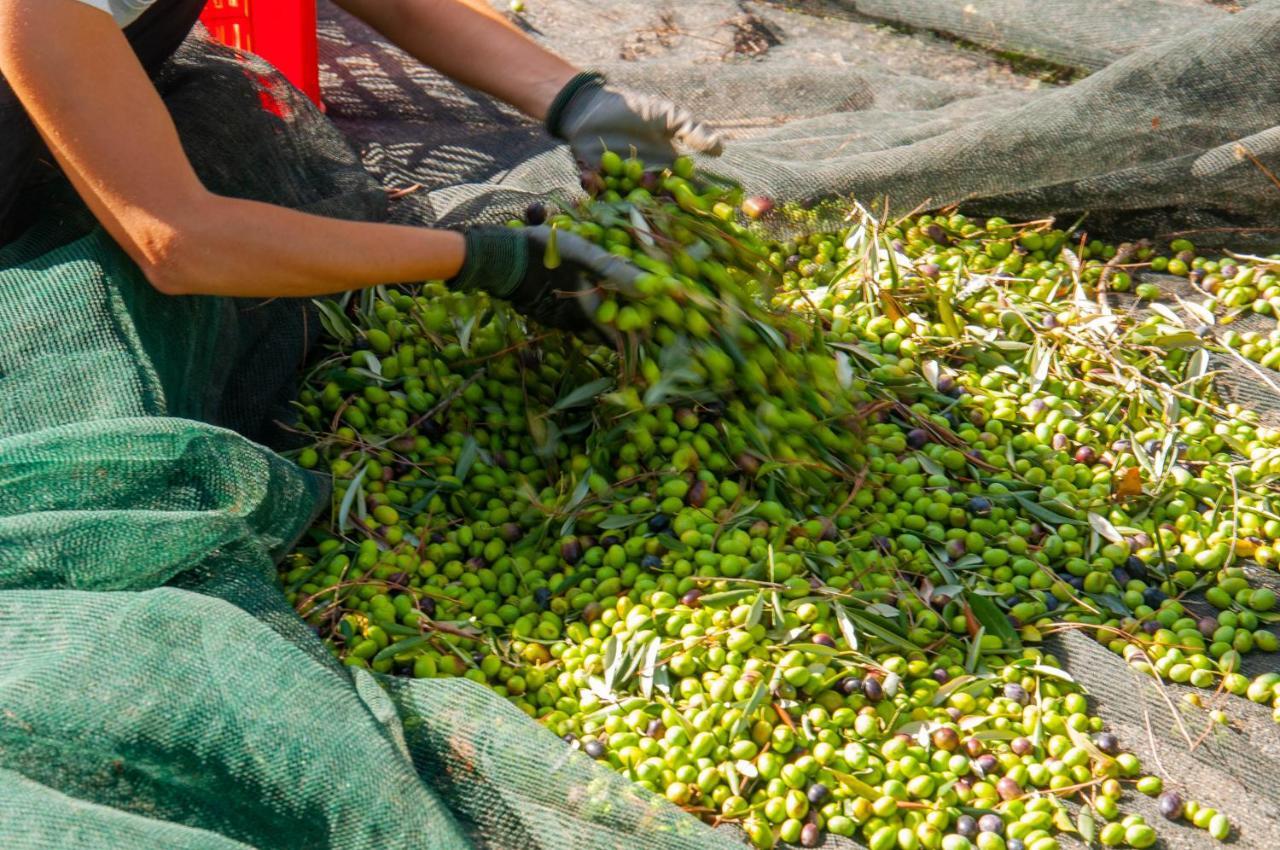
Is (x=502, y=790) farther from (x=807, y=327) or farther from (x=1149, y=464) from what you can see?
(x=1149, y=464)

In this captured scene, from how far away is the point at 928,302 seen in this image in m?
2.87

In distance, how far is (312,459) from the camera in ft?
7.55

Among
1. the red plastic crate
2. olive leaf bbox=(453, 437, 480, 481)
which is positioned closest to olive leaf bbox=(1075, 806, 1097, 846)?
olive leaf bbox=(453, 437, 480, 481)

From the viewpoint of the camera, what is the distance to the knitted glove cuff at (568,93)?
2656 millimetres

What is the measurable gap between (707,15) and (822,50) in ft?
1.29

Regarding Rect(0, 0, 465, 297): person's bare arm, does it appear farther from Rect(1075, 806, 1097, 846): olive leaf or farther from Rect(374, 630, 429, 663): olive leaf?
Rect(1075, 806, 1097, 846): olive leaf

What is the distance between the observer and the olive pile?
190cm

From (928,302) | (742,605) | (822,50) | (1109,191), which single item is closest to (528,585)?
(742,605)

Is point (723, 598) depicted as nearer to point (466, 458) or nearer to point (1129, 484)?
point (466, 458)

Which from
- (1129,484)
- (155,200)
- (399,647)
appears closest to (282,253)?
(155,200)

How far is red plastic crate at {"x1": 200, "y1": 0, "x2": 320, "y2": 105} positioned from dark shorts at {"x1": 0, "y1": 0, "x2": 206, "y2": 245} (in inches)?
31.4

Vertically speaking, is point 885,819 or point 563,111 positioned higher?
point 563,111

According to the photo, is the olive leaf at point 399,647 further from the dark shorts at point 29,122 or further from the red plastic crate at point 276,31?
the red plastic crate at point 276,31

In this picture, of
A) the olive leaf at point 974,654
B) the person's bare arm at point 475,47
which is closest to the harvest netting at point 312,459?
the olive leaf at point 974,654
